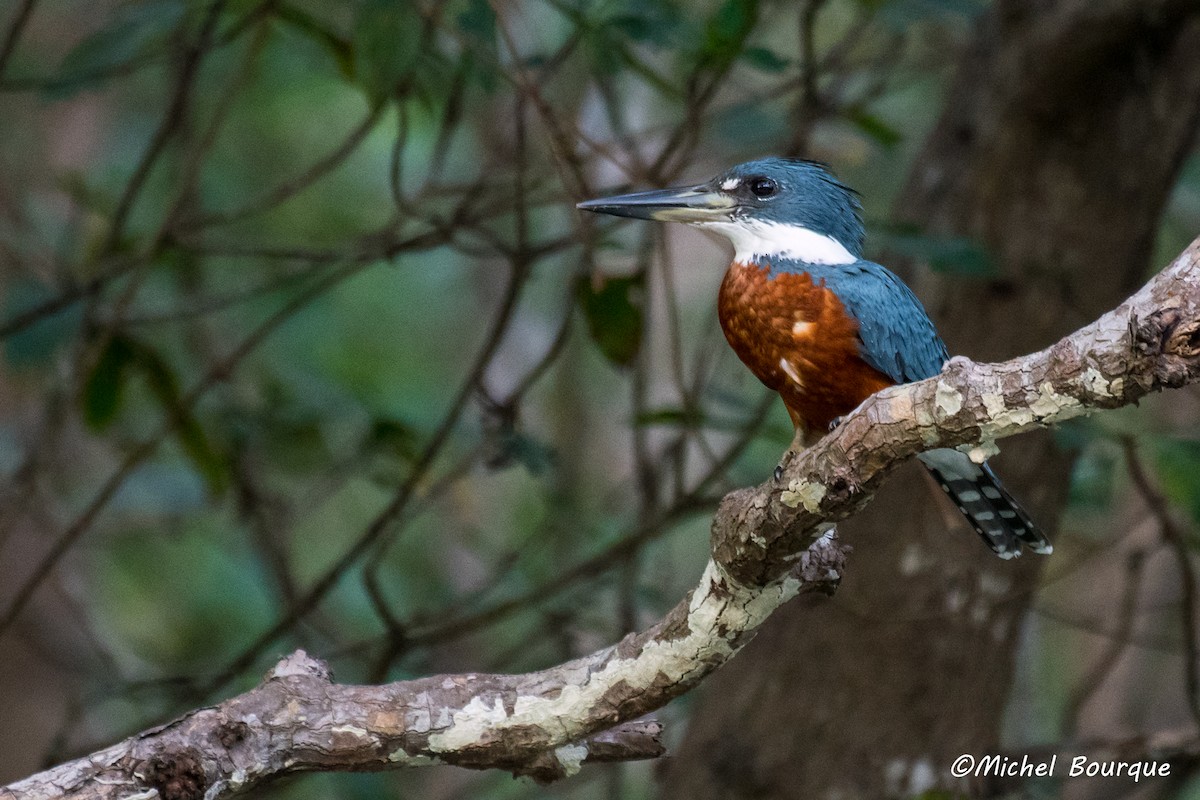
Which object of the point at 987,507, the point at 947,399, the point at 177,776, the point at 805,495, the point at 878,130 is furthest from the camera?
the point at 878,130

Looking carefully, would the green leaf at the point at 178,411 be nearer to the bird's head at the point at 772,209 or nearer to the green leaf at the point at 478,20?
the green leaf at the point at 478,20

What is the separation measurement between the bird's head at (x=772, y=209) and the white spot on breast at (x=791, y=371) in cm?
36

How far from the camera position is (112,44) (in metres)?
3.88

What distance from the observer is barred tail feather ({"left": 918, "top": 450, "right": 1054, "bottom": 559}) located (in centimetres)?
331

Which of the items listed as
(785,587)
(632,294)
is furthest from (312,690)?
(632,294)

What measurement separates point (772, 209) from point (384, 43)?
1.10 meters

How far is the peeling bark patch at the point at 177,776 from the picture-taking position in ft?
7.48

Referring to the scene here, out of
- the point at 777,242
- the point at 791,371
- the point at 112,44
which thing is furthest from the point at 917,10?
the point at 112,44

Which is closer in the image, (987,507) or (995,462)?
(987,507)

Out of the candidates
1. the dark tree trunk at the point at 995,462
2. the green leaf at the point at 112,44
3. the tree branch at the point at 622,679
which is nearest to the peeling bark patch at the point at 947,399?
the tree branch at the point at 622,679

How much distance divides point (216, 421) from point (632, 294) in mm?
1917

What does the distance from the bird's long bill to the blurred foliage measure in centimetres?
30

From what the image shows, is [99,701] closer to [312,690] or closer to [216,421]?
[216,421]

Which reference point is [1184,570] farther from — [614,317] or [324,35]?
[324,35]
